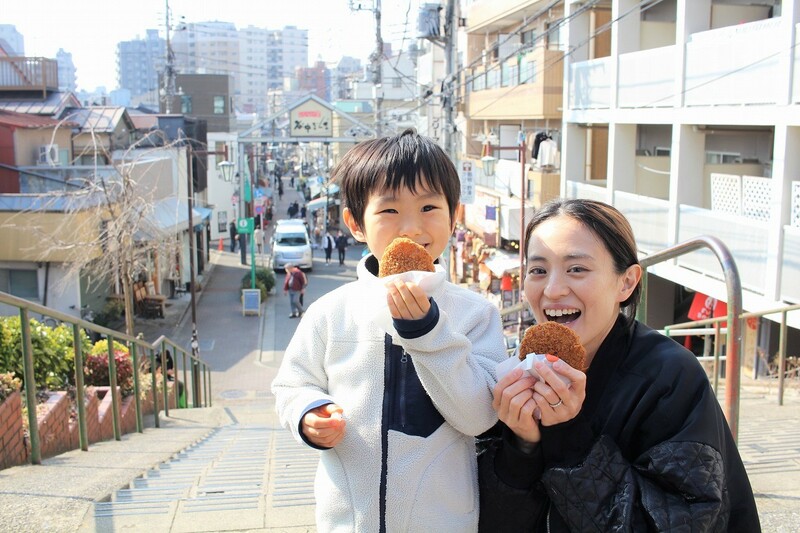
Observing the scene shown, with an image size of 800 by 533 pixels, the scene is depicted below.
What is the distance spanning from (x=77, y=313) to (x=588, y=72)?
12.9m

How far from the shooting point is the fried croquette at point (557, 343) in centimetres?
198

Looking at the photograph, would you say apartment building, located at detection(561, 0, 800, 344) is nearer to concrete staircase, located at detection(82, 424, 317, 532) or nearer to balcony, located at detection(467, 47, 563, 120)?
balcony, located at detection(467, 47, 563, 120)

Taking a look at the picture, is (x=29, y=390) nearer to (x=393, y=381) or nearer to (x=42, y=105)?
(x=393, y=381)

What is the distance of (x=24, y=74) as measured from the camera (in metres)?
24.3

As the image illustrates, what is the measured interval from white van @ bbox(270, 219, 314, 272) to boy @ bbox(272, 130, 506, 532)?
2773 centimetres

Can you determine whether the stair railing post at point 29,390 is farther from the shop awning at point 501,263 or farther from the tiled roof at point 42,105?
the tiled roof at point 42,105

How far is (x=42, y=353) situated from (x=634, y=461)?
18.8 ft

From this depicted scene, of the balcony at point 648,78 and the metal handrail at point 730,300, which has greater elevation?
the balcony at point 648,78

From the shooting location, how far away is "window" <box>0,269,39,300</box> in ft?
63.0

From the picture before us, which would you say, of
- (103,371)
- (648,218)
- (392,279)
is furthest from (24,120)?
(392,279)

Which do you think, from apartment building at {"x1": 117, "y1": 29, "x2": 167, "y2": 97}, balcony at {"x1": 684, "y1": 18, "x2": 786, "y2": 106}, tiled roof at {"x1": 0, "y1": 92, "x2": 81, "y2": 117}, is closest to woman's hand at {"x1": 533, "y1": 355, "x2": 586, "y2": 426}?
balcony at {"x1": 684, "y1": 18, "x2": 786, "y2": 106}

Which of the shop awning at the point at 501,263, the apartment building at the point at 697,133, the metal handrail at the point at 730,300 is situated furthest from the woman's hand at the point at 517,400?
the shop awning at the point at 501,263

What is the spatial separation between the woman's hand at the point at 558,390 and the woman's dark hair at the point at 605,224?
43 cm

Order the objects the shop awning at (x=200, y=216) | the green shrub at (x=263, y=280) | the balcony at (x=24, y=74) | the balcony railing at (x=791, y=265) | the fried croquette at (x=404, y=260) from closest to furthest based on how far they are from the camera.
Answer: the fried croquette at (x=404, y=260) < the balcony railing at (x=791, y=265) < the balcony at (x=24, y=74) < the green shrub at (x=263, y=280) < the shop awning at (x=200, y=216)
